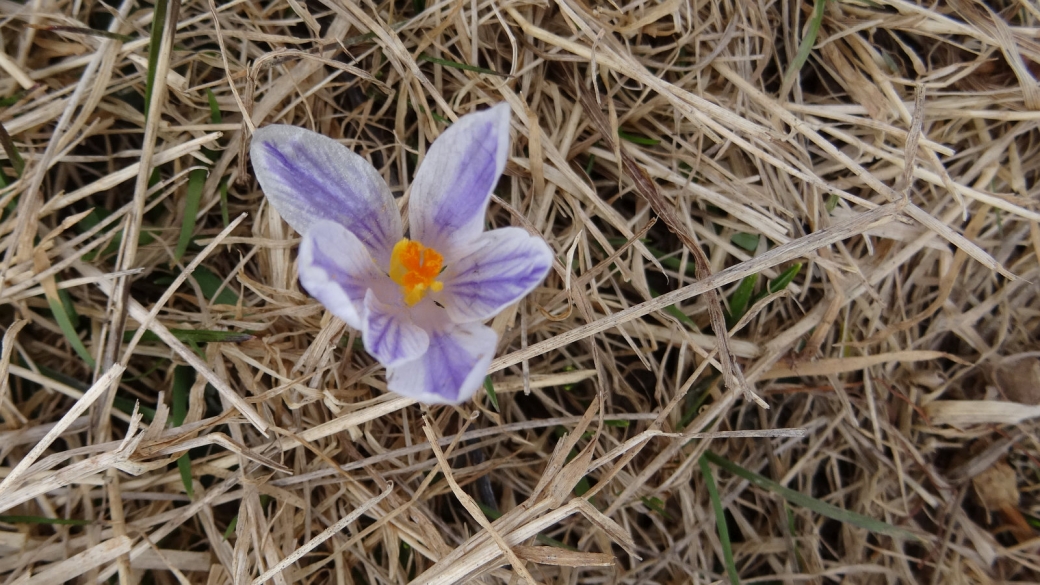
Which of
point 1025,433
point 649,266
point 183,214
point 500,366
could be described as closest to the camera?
point 500,366

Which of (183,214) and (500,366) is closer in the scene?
(500,366)

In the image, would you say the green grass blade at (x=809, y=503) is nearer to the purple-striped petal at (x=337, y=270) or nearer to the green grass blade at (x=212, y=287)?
the purple-striped petal at (x=337, y=270)

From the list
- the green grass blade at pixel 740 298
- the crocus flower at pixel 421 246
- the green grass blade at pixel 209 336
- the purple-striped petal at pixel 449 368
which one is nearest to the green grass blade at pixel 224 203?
the green grass blade at pixel 209 336

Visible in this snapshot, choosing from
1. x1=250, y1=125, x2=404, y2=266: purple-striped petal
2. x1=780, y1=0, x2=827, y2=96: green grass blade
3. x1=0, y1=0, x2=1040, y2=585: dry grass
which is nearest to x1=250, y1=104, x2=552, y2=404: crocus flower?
x1=250, y1=125, x2=404, y2=266: purple-striped petal

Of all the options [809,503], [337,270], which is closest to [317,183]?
[337,270]

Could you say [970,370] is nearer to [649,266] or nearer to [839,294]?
[839,294]

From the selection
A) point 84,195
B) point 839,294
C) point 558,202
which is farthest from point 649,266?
point 84,195

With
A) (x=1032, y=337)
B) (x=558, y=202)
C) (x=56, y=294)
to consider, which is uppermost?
(x=56, y=294)

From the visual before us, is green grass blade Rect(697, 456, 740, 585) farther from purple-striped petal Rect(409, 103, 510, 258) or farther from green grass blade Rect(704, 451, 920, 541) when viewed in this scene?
purple-striped petal Rect(409, 103, 510, 258)
